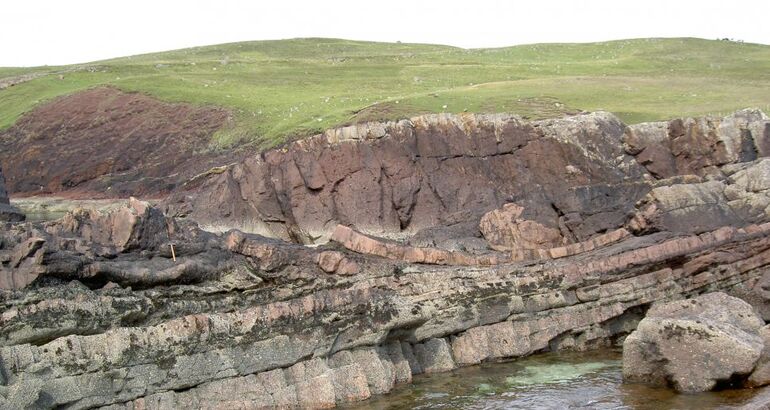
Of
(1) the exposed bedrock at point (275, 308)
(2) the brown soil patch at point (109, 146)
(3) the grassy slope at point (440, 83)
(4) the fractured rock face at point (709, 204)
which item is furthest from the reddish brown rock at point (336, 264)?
(2) the brown soil patch at point (109, 146)

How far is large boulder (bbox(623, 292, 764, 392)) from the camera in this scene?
19.2 meters

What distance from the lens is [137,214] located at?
2061 cm

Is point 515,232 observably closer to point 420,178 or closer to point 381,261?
point 420,178

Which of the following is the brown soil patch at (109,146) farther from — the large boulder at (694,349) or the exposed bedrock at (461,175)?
the large boulder at (694,349)

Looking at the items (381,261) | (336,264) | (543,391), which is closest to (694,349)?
(543,391)

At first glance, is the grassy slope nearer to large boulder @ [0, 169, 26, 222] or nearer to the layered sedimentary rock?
the layered sedimentary rock

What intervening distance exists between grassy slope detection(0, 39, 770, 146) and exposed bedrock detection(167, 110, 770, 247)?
1500 centimetres

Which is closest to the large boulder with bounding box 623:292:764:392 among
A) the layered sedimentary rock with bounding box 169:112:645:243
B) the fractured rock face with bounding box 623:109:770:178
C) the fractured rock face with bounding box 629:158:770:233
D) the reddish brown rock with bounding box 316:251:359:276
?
the fractured rock face with bounding box 629:158:770:233

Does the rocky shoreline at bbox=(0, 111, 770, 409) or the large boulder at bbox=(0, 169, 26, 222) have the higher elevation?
the large boulder at bbox=(0, 169, 26, 222)

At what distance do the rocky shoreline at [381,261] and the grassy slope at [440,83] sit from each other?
56.9 feet

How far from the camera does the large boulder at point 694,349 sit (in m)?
19.2

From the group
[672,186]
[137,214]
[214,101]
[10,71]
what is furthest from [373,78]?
[137,214]

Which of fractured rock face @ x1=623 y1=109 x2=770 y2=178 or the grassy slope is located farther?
the grassy slope

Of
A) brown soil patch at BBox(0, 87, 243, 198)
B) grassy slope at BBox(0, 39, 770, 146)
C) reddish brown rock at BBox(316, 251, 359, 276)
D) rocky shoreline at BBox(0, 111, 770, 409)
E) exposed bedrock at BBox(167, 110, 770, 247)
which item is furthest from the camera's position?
brown soil patch at BBox(0, 87, 243, 198)
